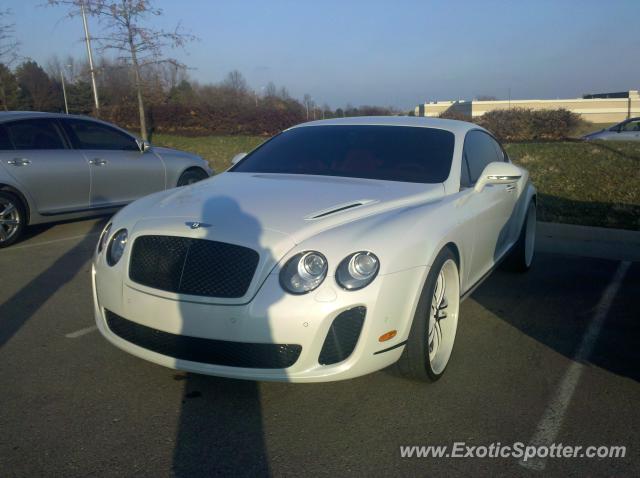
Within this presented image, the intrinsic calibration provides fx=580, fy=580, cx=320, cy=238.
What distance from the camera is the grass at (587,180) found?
29.6 ft

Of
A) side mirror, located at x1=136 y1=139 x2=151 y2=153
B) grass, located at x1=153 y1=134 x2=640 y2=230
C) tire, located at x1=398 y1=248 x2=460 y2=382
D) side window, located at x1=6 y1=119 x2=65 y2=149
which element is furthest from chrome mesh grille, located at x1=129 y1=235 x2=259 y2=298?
grass, located at x1=153 y1=134 x2=640 y2=230

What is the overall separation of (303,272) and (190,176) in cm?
655

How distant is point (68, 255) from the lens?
20.8 ft

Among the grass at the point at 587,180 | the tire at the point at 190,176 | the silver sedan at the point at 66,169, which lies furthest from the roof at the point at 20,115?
the grass at the point at 587,180

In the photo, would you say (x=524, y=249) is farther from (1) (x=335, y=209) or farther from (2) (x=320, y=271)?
(2) (x=320, y=271)

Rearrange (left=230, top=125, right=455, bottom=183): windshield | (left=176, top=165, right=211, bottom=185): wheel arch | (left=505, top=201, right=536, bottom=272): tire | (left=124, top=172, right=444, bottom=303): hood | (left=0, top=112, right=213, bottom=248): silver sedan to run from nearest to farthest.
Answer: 1. (left=124, top=172, right=444, bottom=303): hood
2. (left=230, top=125, right=455, bottom=183): windshield
3. (left=505, top=201, right=536, bottom=272): tire
4. (left=0, top=112, right=213, bottom=248): silver sedan
5. (left=176, top=165, right=211, bottom=185): wheel arch

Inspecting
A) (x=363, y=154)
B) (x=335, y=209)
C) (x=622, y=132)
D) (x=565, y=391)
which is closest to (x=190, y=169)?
(x=363, y=154)

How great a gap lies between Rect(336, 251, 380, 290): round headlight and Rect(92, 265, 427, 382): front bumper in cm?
4

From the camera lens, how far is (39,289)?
511cm

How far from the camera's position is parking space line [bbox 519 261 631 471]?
2.80 metres

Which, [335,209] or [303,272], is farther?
[335,209]

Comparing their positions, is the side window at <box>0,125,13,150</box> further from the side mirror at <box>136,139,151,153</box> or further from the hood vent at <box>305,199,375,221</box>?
the hood vent at <box>305,199,375,221</box>

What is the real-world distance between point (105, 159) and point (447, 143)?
4964 millimetres

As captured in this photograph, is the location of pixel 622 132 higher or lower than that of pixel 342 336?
lower
